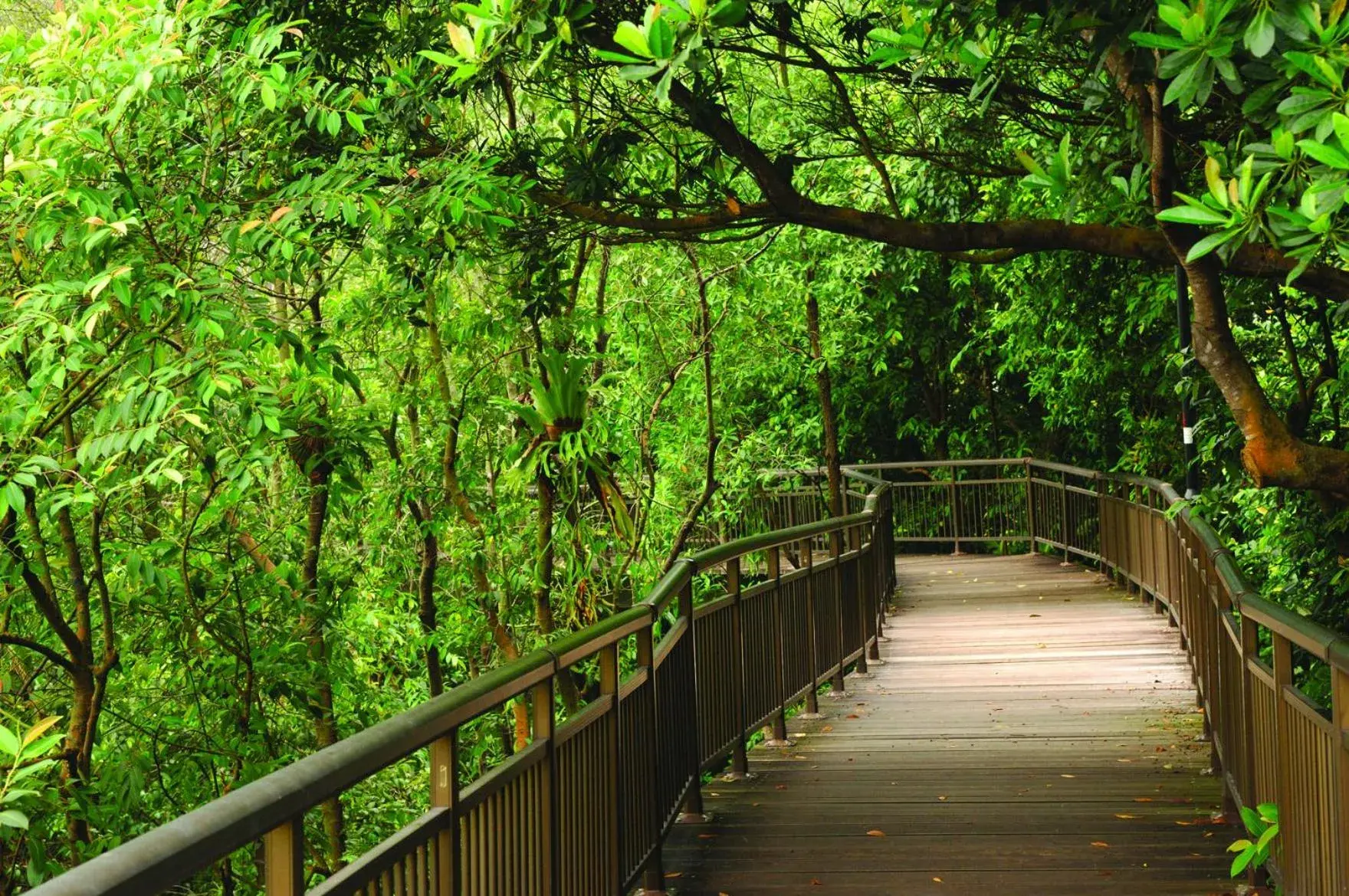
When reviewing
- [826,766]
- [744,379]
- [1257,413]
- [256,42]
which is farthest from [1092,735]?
[744,379]

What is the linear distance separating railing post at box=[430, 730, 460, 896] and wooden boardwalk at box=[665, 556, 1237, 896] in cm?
243

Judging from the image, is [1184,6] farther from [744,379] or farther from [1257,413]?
[744,379]

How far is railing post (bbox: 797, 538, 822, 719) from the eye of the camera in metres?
8.16

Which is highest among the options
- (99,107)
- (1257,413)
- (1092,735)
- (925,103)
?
(925,103)

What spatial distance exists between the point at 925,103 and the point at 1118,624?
5981 millimetres

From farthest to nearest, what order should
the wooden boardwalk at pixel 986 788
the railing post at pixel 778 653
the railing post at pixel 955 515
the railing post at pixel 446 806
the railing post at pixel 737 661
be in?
the railing post at pixel 955 515 < the railing post at pixel 778 653 < the railing post at pixel 737 661 < the wooden boardwalk at pixel 986 788 < the railing post at pixel 446 806

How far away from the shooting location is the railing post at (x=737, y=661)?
6.45 metres

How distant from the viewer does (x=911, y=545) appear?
21.1 m

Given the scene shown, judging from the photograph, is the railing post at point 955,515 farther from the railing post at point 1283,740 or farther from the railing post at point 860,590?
the railing post at point 1283,740

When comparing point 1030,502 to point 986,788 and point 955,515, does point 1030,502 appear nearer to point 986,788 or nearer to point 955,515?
point 955,515

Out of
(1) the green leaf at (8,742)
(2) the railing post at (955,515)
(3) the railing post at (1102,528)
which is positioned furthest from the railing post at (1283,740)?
(2) the railing post at (955,515)

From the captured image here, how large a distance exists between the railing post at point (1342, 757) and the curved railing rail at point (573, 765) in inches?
75.4

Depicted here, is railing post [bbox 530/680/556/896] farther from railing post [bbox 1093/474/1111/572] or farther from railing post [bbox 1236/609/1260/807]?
railing post [bbox 1093/474/1111/572]

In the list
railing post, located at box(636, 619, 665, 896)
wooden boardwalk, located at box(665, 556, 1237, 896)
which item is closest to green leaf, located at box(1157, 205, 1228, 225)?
railing post, located at box(636, 619, 665, 896)
